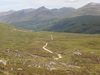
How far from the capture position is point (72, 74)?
3988 centimetres

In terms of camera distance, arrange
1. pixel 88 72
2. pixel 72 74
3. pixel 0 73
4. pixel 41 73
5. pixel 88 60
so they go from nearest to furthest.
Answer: pixel 0 73, pixel 41 73, pixel 72 74, pixel 88 72, pixel 88 60

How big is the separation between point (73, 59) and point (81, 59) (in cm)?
396

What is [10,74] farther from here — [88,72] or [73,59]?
[73,59]

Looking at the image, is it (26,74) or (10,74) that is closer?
(10,74)

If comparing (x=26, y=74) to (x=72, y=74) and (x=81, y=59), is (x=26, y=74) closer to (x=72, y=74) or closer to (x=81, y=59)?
(x=72, y=74)

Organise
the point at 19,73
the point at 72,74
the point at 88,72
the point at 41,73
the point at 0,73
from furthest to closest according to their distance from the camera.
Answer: the point at 88,72
the point at 72,74
the point at 41,73
the point at 19,73
the point at 0,73

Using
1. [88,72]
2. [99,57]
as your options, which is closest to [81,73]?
[88,72]

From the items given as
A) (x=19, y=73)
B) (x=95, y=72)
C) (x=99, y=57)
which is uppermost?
(x=19, y=73)

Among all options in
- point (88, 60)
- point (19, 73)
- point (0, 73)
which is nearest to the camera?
point (0, 73)

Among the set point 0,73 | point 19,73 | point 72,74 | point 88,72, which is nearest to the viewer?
point 0,73

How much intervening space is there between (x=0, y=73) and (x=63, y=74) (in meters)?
15.6

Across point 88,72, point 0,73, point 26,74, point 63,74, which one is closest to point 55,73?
point 63,74

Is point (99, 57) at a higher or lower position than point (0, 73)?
lower

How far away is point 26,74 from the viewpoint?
3322 centimetres
